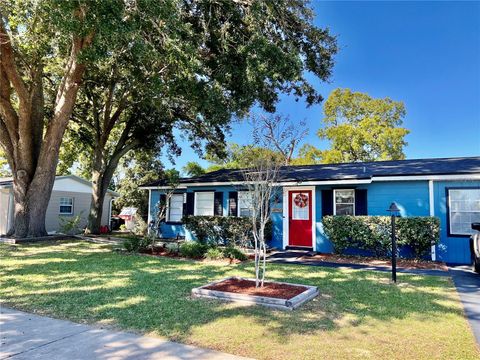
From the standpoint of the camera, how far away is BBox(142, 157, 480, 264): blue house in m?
9.97

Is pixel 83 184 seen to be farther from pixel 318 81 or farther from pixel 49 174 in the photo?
pixel 318 81

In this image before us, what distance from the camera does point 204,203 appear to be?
1461 centimetres

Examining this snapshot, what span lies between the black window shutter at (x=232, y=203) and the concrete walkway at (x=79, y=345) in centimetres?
947

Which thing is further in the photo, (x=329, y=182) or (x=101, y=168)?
(x=101, y=168)

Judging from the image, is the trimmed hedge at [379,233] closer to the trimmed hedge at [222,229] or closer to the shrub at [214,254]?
the trimmed hedge at [222,229]

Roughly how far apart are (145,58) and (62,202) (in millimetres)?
12903

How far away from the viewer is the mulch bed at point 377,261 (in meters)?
9.09

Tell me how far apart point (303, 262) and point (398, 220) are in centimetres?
307

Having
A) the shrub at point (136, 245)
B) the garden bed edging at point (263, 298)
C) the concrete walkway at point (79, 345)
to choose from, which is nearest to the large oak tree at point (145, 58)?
the shrub at point (136, 245)

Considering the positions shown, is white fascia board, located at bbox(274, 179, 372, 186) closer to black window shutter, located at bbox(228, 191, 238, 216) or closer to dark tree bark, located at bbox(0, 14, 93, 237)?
black window shutter, located at bbox(228, 191, 238, 216)

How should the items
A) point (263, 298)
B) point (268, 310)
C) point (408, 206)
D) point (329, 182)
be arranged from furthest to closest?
point (329, 182) → point (408, 206) → point (263, 298) → point (268, 310)

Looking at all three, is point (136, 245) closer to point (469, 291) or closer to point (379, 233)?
point (379, 233)

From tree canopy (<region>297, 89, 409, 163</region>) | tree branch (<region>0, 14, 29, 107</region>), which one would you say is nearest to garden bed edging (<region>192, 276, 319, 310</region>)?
tree branch (<region>0, 14, 29, 107</region>)

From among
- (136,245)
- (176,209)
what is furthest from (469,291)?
(176,209)
